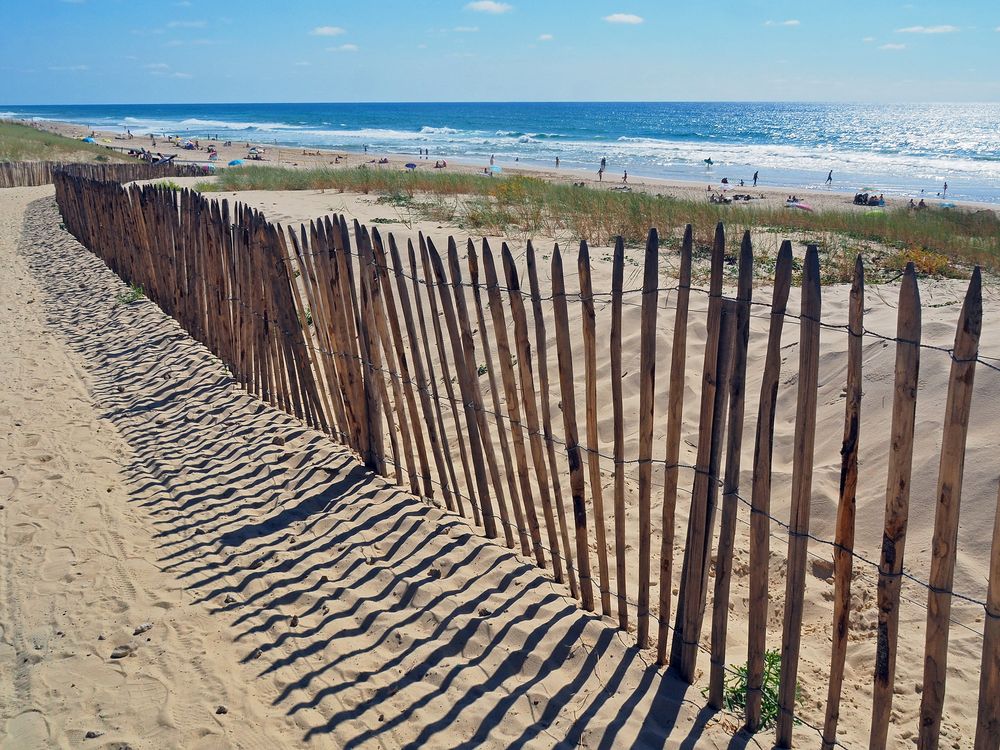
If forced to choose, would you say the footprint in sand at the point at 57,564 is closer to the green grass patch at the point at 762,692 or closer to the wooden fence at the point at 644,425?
the wooden fence at the point at 644,425

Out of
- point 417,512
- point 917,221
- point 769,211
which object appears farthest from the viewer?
point 769,211

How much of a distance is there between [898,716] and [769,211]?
8.09m

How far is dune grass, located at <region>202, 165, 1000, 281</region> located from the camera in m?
7.25

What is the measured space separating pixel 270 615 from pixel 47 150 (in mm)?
36472

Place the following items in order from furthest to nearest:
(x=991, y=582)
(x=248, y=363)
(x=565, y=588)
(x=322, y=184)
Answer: (x=322, y=184), (x=248, y=363), (x=565, y=588), (x=991, y=582)

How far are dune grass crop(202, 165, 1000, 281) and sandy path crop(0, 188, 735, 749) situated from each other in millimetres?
4808

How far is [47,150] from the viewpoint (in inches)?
1275

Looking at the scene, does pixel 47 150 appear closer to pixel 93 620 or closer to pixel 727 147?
pixel 93 620

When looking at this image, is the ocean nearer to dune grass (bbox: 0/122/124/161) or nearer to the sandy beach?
the sandy beach

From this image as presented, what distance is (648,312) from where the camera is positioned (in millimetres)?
2588

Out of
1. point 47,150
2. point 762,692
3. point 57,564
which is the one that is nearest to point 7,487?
point 57,564

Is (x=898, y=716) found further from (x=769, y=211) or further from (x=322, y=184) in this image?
(x=322, y=184)

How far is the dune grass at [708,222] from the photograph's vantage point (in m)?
7.25

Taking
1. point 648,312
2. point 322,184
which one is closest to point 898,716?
point 648,312
